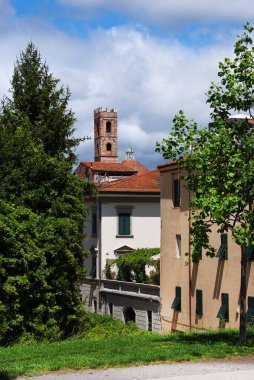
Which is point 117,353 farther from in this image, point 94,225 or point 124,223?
point 94,225

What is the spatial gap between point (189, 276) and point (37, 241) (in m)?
11.6

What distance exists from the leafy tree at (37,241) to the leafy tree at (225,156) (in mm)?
11971

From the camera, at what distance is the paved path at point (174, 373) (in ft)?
41.7

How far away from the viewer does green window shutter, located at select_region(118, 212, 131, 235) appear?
55250 mm

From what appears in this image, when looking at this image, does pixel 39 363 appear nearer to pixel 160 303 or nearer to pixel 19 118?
pixel 19 118

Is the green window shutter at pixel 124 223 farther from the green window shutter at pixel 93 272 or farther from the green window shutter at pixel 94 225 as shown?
the green window shutter at pixel 93 272

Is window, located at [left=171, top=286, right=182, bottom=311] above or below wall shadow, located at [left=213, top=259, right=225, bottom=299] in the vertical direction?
below

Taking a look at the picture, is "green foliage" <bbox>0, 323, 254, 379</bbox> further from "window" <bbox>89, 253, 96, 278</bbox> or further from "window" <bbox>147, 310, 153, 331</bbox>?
"window" <bbox>89, 253, 96, 278</bbox>

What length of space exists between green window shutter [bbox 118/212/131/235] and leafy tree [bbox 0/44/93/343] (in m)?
21.4

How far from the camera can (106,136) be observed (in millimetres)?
126750

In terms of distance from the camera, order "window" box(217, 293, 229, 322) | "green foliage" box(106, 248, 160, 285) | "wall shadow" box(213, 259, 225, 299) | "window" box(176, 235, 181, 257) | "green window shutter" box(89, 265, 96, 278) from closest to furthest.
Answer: "window" box(217, 293, 229, 322) < "wall shadow" box(213, 259, 225, 299) < "window" box(176, 235, 181, 257) < "green foliage" box(106, 248, 160, 285) < "green window shutter" box(89, 265, 96, 278)

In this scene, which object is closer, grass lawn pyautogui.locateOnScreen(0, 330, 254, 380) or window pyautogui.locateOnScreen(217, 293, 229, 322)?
grass lawn pyautogui.locateOnScreen(0, 330, 254, 380)

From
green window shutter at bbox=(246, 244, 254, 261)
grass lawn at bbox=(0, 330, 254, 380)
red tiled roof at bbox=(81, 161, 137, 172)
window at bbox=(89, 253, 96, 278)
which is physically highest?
red tiled roof at bbox=(81, 161, 137, 172)

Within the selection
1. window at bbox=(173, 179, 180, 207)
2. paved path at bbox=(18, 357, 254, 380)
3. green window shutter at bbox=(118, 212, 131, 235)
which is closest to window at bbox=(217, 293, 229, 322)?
window at bbox=(173, 179, 180, 207)
